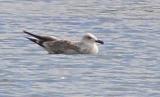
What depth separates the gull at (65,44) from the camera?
1803 cm

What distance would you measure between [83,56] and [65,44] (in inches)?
28.0

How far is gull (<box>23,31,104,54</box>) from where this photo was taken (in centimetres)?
1803

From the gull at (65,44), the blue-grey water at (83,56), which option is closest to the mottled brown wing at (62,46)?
the gull at (65,44)

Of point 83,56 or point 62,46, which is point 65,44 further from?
point 83,56

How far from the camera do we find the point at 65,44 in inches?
715

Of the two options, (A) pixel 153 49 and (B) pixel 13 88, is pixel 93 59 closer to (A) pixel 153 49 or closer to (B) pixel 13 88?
(A) pixel 153 49

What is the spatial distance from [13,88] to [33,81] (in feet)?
1.80

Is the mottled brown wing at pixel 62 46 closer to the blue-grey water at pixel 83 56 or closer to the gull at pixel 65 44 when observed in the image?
the gull at pixel 65 44

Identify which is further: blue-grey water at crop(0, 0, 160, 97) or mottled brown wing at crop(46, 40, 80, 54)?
mottled brown wing at crop(46, 40, 80, 54)

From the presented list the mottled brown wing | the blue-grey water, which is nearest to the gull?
the mottled brown wing

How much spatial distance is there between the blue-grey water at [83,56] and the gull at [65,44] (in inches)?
6.2

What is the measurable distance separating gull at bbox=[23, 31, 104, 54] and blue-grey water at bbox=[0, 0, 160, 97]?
159mm

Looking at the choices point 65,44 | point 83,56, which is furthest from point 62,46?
point 83,56

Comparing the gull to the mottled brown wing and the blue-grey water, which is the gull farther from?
the blue-grey water
